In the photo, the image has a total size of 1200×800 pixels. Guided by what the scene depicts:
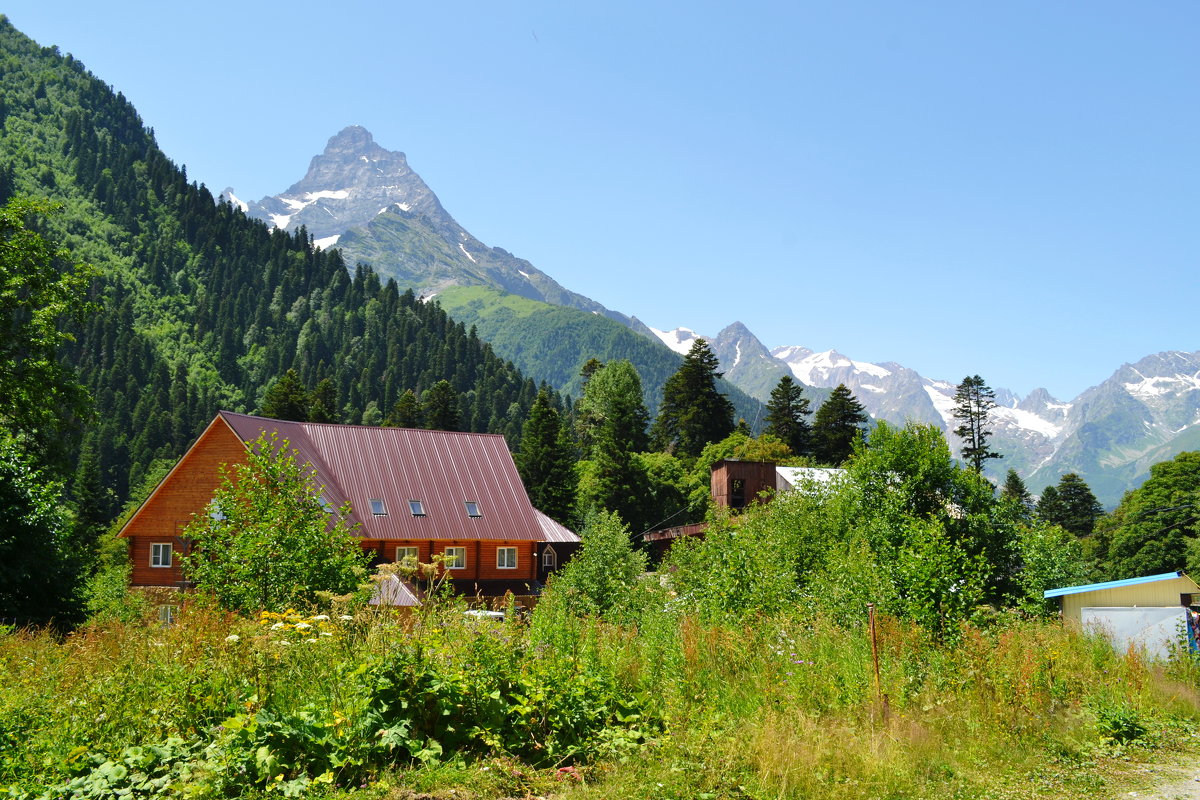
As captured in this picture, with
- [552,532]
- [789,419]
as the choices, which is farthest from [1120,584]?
[789,419]

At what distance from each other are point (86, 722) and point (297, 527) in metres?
7.58

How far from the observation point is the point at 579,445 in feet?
352

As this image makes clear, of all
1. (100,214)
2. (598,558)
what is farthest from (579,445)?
(100,214)

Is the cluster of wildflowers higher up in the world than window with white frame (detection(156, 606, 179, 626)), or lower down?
higher up

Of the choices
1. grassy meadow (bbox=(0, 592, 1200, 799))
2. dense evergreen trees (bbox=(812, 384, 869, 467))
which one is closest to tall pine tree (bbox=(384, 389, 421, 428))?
dense evergreen trees (bbox=(812, 384, 869, 467))

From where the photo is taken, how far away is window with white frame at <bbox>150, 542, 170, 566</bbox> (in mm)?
44719

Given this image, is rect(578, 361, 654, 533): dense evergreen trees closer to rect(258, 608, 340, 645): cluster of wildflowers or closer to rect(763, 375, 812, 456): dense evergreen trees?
rect(763, 375, 812, 456): dense evergreen trees

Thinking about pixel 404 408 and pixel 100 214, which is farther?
pixel 100 214

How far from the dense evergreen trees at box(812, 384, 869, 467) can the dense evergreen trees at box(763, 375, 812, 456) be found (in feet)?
4.65

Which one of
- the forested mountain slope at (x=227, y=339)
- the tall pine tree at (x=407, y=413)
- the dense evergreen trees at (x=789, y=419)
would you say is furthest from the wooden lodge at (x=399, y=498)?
the forested mountain slope at (x=227, y=339)

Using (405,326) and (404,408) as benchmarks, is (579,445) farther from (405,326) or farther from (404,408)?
(405,326)

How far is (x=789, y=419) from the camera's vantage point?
3617 inches

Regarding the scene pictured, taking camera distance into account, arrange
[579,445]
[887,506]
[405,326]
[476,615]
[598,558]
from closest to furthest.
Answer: [476,615] → [887,506] → [598,558] → [579,445] → [405,326]

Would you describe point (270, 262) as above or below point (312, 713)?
above
